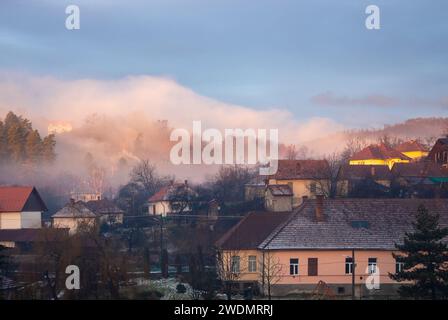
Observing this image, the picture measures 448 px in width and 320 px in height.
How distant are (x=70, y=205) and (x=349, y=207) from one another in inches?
627

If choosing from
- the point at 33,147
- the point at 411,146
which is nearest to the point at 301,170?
the point at 33,147

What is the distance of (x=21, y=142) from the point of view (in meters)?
51.9

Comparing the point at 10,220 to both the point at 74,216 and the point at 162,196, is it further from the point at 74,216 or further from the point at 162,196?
the point at 162,196

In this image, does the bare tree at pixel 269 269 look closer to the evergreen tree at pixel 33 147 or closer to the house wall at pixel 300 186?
the house wall at pixel 300 186

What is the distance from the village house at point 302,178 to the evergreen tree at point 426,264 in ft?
61.4

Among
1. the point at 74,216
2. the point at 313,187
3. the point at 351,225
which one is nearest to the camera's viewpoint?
the point at 351,225

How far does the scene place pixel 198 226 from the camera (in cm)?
3700

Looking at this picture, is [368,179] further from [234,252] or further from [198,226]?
[234,252]

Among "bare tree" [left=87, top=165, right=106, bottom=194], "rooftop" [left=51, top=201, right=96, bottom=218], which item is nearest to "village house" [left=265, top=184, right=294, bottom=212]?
"rooftop" [left=51, top=201, right=96, bottom=218]

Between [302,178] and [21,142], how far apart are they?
20.8 meters

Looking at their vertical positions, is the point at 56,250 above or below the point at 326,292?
above

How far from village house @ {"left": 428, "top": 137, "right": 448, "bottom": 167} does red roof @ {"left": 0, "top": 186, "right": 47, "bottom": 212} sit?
25684 mm

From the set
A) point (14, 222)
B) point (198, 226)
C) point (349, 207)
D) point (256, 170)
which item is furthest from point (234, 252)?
point (256, 170)

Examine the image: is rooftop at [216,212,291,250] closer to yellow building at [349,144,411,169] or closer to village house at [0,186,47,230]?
village house at [0,186,47,230]
